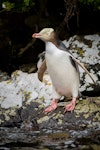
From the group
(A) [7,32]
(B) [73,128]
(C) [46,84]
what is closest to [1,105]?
(C) [46,84]

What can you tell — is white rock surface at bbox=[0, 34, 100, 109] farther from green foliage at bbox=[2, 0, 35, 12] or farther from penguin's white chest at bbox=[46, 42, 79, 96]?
green foliage at bbox=[2, 0, 35, 12]

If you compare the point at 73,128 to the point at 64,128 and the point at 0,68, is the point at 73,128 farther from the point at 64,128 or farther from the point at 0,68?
the point at 0,68

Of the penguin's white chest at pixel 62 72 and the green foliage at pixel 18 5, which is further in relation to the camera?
the green foliage at pixel 18 5

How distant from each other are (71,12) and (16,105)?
7.62 ft

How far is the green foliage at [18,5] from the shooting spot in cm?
731

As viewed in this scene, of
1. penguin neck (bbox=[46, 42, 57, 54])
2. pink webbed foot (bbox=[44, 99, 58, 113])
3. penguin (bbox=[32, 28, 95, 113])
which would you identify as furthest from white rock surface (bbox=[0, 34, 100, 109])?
penguin neck (bbox=[46, 42, 57, 54])

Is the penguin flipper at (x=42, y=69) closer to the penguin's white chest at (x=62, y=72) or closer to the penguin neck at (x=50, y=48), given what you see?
the penguin's white chest at (x=62, y=72)

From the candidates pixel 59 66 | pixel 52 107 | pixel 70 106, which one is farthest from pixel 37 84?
pixel 59 66

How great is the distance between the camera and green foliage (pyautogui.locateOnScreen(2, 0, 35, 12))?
7313 millimetres

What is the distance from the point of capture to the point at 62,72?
18.7ft

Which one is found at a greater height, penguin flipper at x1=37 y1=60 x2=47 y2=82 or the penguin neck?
the penguin neck

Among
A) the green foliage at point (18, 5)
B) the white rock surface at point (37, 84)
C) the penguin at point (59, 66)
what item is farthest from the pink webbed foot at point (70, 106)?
the green foliage at point (18, 5)

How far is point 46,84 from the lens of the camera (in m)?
6.73

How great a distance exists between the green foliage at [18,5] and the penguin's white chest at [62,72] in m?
1.89
